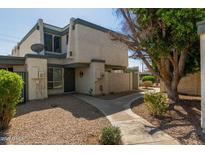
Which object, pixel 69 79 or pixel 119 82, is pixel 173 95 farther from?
pixel 69 79

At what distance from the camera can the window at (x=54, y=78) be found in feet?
48.9

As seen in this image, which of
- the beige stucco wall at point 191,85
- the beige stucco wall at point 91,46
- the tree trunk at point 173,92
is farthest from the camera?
the beige stucco wall at point 191,85

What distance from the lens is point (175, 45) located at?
818 centimetres

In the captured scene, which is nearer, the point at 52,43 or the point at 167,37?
the point at 167,37

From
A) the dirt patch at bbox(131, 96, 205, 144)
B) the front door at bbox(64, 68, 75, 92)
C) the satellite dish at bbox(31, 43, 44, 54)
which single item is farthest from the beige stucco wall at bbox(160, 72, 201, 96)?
the satellite dish at bbox(31, 43, 44, 54)

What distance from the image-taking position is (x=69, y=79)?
16828 millimetres

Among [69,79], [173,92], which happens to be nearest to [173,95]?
[173,92]

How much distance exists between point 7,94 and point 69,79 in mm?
11456

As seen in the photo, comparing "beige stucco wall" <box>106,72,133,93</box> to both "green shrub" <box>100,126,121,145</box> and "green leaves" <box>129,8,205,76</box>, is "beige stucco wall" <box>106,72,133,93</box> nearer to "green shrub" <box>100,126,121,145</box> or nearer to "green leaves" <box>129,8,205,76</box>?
"green leaves" <box>129,8,205,76</box>

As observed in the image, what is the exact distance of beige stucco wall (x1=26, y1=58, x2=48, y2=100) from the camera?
12.1m

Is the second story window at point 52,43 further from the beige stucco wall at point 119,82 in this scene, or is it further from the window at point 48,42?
the beige stucco wall at point 119,82

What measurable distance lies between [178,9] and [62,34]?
510 inches

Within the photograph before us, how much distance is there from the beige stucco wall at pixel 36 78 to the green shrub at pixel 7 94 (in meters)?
6.63

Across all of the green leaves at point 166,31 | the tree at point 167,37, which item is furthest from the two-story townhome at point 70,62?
the green leaves at point 166,31
